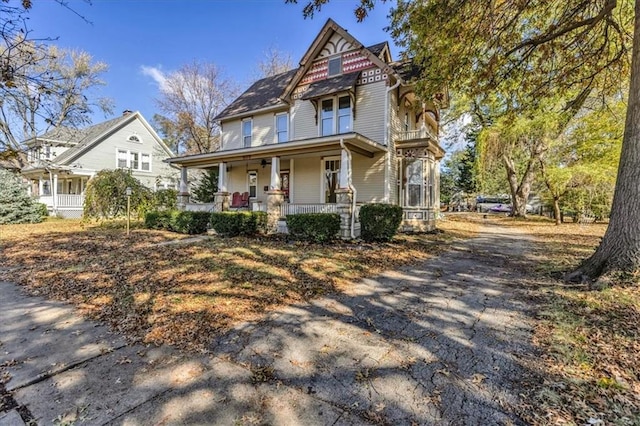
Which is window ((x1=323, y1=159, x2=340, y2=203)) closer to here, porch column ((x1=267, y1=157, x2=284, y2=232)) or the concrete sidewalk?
porch column ((x1=267, y1=157, x2=284, y2=232))

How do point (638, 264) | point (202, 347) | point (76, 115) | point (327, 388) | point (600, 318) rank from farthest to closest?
point (76, 115)
point (638, 264)
point (600, 318)
point (202, 347)
point (327, 388)

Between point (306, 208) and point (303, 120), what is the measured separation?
534 centimetres

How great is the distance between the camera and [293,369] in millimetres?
2961

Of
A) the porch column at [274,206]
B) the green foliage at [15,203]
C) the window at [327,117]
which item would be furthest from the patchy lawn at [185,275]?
the green foliage at [15,203]

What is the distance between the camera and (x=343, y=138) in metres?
10.8

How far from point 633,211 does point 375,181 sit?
923cm

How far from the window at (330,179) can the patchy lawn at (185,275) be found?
4912 millimetres

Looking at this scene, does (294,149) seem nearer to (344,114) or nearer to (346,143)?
(346,143)

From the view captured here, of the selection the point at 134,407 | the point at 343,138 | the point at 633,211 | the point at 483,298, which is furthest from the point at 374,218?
the point at 134,407

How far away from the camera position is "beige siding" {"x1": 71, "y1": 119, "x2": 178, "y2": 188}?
23406mm

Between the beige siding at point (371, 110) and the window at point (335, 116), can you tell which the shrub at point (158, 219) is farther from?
the beige siding at point (371, 110)

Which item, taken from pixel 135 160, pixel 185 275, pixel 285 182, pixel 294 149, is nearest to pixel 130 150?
pixel 135 160

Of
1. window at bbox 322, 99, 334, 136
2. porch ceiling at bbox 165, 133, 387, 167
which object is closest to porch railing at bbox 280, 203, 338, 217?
porch ceiling at bbox 165, 133, 387, 167

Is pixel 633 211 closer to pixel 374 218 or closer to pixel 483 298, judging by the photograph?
pixel 483 298
